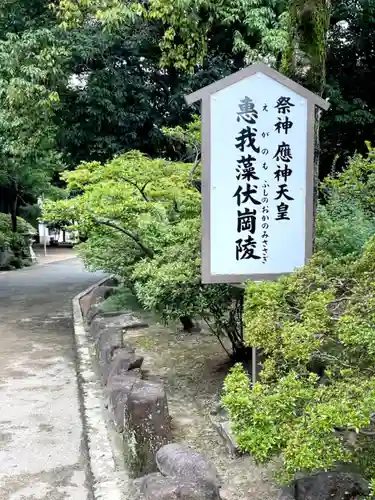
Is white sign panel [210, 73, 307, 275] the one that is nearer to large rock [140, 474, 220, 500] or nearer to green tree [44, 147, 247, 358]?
green tree [44, 147, 247, 358]

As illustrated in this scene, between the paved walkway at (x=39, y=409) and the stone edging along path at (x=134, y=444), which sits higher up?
the stone edging along path at (x=134, y=444)

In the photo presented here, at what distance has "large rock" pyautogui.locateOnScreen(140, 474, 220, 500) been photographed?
2.85 metres

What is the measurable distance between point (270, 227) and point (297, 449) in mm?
2001

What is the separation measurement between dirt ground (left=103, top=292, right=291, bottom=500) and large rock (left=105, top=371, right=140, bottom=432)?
45cm

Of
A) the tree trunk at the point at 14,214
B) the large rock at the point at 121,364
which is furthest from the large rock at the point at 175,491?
the tree trunk at the point at 14,214

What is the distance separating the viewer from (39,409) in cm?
537

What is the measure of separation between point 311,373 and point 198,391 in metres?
2.98

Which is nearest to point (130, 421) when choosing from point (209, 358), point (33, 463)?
point (33, 463)

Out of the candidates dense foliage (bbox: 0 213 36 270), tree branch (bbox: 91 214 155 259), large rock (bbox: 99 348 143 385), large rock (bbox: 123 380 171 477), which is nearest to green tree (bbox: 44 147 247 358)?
tree branch (bbox: 91 214 155 259)

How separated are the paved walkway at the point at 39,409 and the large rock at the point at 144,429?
394 mm

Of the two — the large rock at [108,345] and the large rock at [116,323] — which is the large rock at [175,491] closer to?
the large rock at [108,345]

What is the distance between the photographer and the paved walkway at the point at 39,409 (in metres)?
3.82

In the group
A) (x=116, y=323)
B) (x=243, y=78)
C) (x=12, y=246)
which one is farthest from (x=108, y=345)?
(x=12, y=246)

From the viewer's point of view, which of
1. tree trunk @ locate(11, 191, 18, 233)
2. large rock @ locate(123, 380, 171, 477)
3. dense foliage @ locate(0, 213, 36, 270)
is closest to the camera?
large rock @ locate(123, 380, 171, 477)
